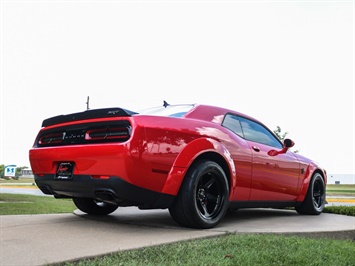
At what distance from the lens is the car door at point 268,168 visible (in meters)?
4.67

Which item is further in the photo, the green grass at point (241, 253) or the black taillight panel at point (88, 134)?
the black taillight panel at point (88, 134)

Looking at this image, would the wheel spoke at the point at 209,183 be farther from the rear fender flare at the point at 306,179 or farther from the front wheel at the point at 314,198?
the front wheel at the point at 314,198

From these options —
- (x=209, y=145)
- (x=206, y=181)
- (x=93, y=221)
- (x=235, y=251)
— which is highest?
(x=209, y=145)

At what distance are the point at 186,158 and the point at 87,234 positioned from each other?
1.15m

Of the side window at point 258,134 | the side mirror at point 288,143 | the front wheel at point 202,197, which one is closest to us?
the front wheel at point 202,197

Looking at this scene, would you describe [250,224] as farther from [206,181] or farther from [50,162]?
[50,162]

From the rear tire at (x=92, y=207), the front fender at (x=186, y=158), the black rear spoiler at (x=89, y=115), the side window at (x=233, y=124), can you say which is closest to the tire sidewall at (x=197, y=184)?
the front fender at (x=186, y=158)

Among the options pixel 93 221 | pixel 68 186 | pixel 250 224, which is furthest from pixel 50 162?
pixel 250 224

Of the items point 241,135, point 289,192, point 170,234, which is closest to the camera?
point 170,234

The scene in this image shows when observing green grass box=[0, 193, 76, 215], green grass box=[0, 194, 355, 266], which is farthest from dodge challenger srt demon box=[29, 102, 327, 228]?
green grass box=[0, 193, 76, 215]

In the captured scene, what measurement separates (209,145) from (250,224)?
1.19 metres

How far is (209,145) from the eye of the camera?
395cm

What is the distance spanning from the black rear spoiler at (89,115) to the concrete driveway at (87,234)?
43.3 inches

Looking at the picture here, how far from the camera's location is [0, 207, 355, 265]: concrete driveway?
2.79 metres
